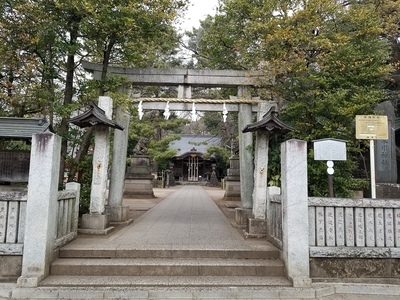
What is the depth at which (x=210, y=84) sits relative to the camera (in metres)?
9.14

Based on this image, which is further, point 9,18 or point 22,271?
point 9,18

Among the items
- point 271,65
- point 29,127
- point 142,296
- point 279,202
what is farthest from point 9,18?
point 279,202

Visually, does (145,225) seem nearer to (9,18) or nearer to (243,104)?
(243,104)

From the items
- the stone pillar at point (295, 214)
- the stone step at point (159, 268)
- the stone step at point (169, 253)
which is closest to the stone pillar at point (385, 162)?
the stone pillar at point (295, 214)

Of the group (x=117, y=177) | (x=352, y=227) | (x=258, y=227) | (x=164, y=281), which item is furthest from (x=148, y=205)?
(x=352, y=227)

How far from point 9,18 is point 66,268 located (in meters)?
7.50

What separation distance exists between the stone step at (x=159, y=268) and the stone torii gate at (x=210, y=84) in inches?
143

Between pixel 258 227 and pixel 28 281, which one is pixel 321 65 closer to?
pixel 258 227

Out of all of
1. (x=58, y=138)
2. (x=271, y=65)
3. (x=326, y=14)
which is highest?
(x=326, y=14)

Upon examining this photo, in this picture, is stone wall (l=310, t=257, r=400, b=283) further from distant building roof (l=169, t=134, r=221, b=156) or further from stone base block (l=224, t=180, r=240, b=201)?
distant building roof (l=169, t=134, r=221, b=156)

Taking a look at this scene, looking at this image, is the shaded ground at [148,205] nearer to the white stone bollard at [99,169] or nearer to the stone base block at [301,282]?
the white stone bollard at [99,169]

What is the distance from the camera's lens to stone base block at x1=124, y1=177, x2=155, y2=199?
18.1 metres

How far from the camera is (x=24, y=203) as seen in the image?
16.7 feet

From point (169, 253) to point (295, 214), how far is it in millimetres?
2637
